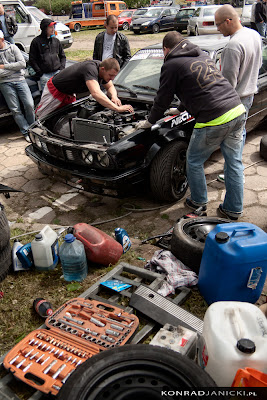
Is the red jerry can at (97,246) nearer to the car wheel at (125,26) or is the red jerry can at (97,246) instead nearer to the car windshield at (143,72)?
the car windshield at (143,72)

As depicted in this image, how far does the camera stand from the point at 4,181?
4875 mm

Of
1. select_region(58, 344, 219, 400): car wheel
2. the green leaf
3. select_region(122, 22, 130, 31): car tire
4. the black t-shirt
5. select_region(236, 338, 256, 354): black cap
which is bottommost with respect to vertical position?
the green leaf

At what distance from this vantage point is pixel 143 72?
471cm

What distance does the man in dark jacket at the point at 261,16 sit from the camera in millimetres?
8891

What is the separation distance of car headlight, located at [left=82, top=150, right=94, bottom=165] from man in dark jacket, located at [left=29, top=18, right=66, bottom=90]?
11.0 feet

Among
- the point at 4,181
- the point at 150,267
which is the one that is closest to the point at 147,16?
the point at 4,181

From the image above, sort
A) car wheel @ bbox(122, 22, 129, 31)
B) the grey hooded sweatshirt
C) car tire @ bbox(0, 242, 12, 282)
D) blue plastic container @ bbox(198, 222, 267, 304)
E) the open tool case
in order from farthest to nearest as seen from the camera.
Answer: car wheel @ bbox(122, 22, 129, 31) < the grey hooded sweatshirt < car tire @ bbox(0, 242, 12, 282) < blue plastic container @ bbox(198, 222, 267, 304) < the open tool case

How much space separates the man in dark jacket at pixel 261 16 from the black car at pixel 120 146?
5.42 meters

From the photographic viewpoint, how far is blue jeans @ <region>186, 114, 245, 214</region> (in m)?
3.33

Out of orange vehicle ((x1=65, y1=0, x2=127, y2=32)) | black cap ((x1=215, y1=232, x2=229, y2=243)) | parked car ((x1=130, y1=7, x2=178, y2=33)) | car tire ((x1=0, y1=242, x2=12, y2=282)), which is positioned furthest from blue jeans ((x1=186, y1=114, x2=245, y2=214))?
orange vehicle ((x1=65, y1=0, x2=127, y2=32))

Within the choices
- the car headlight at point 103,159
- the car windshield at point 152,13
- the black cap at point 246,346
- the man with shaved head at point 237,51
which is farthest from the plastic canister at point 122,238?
the car windshield at point 152,13

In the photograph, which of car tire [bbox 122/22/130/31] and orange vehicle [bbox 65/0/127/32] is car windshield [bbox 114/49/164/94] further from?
orange vehicle [bbox 65/0/127/32]

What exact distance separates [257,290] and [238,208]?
1277 millimetres

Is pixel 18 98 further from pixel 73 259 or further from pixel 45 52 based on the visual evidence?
pixel 73 259
